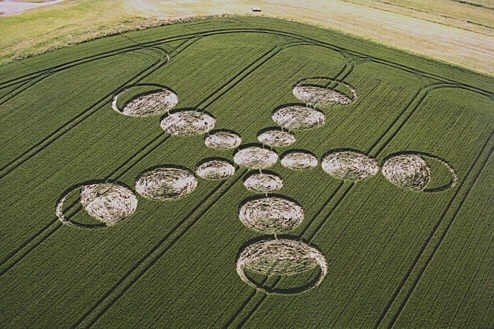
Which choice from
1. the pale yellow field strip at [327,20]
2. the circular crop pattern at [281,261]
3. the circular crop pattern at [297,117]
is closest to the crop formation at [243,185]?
the circular crop pattern at [281,261]

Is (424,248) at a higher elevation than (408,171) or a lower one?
lower

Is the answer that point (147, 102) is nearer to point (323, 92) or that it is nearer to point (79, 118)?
point (79, 118)

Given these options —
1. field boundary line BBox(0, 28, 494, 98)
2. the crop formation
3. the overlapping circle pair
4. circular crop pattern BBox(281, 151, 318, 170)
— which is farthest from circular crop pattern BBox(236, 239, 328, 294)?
field boundary line BBox(0, 28, 494, 98)

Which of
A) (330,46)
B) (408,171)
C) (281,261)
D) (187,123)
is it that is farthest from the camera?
(330,46)

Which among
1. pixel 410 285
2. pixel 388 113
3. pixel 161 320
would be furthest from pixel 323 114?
pixel 161 320

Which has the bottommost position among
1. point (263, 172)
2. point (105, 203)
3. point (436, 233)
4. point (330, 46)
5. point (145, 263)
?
point (145, 263)

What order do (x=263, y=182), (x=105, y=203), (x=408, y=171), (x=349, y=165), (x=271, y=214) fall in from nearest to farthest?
(x=271, y=214) < (x=105, y=203) < (x=263, y=182) < (x=408, y=171) < (x=349, y=165)

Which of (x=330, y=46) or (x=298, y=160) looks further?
(x=330, y=46)

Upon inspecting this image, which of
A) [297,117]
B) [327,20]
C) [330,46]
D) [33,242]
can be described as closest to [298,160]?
[297,117]

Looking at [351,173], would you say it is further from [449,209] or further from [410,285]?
[410,285]
